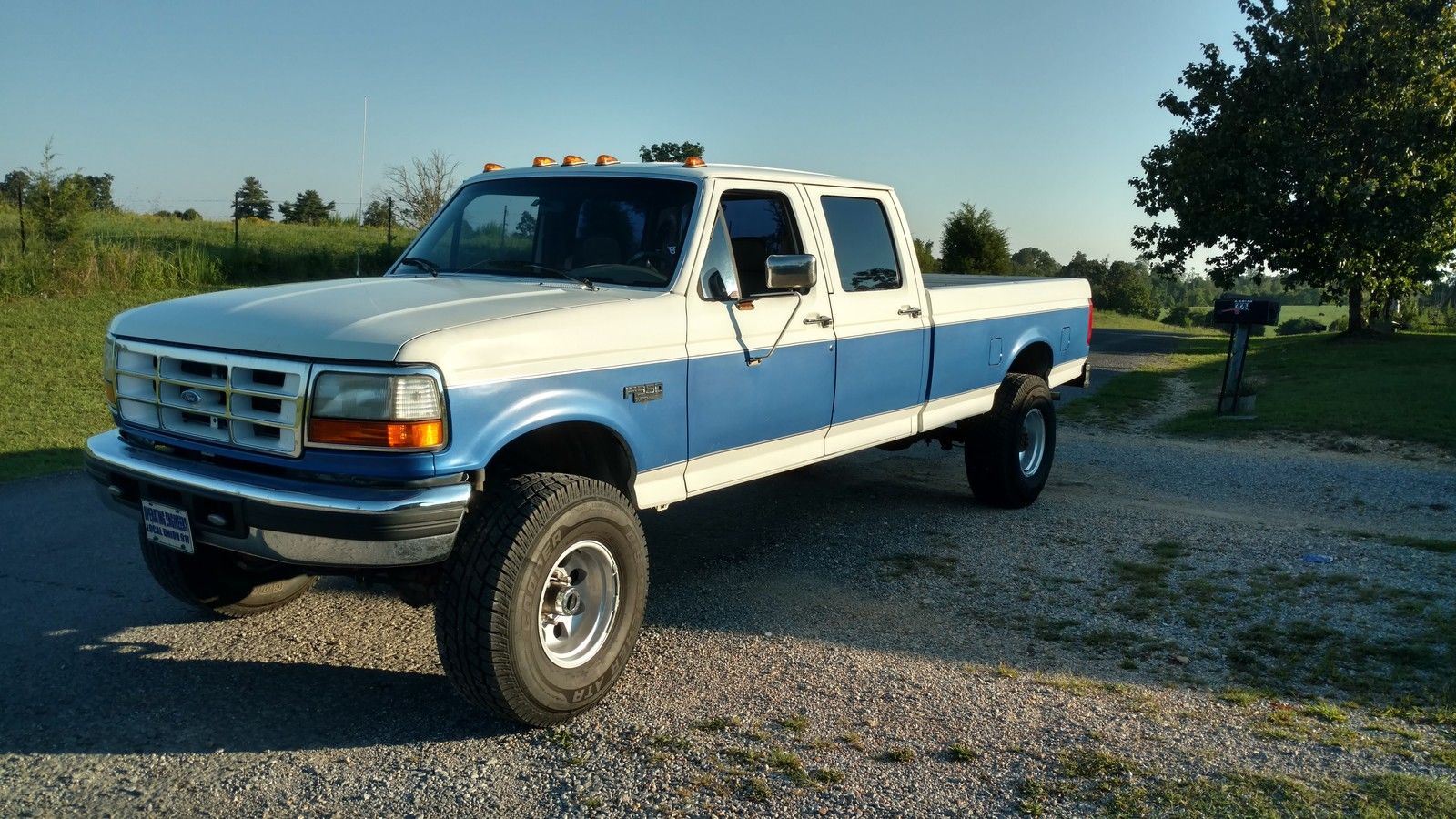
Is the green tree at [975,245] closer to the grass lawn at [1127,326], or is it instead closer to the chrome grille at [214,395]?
the grass lawn at [1127,326]

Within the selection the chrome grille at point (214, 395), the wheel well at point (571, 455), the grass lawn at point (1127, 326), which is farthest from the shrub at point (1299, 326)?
the chrome grille at point (214, 395)

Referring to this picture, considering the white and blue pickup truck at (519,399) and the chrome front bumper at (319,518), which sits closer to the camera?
the chrome front bumper at (319,518)

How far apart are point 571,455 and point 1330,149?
88.2 ft

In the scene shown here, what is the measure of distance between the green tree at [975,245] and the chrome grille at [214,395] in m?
31.9

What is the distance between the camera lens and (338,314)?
13.4ft

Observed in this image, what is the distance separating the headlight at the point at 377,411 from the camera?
375 cm

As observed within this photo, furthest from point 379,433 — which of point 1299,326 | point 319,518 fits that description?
point 1299,326

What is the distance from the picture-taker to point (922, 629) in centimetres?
543

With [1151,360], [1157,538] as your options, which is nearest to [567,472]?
[1157,538]

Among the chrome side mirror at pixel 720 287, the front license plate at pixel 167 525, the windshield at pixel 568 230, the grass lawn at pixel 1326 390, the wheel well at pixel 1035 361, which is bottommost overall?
the grass lawn at pixel 1326 390

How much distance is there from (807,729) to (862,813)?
650mm

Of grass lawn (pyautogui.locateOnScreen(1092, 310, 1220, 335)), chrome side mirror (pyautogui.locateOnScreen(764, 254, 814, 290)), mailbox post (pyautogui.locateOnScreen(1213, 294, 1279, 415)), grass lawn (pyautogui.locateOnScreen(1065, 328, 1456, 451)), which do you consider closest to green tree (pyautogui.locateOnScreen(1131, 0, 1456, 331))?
grass lawn (pyautogui.locateOnScreen(1065, 328, 1456, 451))

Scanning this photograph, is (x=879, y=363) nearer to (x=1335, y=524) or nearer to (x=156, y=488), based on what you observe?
(x=156, y=488)

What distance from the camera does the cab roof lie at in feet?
17.7
